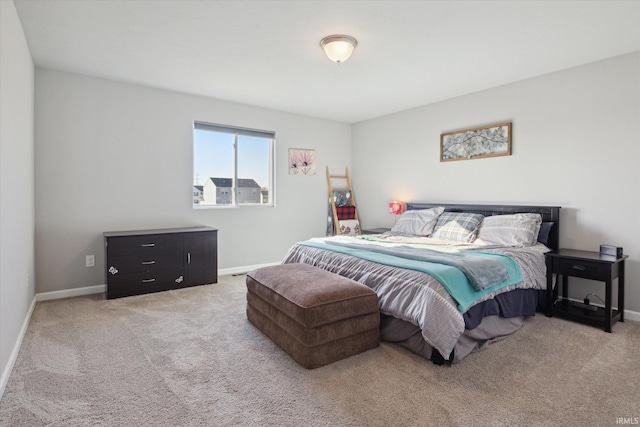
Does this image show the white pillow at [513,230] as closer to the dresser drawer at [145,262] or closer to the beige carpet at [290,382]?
→ the beige carpet at [290,382]

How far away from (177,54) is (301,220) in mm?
3044

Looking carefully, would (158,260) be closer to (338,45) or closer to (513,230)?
(338,45)

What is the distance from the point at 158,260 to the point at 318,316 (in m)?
2.51

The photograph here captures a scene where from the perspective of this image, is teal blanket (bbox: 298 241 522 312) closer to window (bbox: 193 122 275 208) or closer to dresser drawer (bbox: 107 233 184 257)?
dresser drawer (bbox: 107 233 184 257)

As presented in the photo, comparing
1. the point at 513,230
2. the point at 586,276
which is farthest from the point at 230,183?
the point at 586,276

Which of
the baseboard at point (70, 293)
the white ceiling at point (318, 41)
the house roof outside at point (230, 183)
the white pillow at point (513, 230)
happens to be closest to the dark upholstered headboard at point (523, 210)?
the white pillow at point (513, 230)

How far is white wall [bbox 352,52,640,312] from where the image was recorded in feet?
10.3

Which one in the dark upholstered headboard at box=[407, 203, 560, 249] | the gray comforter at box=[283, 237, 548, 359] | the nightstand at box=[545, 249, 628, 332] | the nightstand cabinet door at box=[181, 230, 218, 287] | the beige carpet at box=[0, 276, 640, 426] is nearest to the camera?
the beige carpet at box=[0, 276, 640, 426]

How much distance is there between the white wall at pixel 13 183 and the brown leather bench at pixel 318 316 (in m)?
1.57

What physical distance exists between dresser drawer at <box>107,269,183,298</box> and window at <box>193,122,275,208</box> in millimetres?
1039

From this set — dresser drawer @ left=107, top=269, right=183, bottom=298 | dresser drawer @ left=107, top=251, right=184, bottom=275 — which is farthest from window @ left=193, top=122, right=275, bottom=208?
dresser drawer @ left=107, top=269, right=183, bottom=298

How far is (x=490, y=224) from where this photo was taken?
372cm

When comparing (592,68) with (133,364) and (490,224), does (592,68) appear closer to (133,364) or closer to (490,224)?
(490,224)

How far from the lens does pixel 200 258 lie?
4.19 meters
